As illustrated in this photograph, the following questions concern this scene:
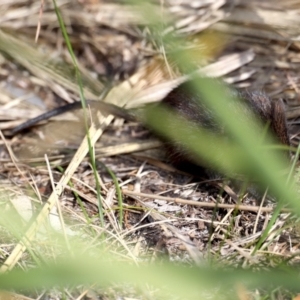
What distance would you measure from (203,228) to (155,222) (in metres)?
0.23

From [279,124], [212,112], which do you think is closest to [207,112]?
[212,112]

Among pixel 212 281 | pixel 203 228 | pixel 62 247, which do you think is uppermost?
pixel 212 281

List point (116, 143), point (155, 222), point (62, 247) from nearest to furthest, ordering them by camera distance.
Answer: point (62, 247), point (155, 222), point (116, 143)

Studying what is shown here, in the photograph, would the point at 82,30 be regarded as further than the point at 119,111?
Yes

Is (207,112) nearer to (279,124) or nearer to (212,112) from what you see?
(212,112)

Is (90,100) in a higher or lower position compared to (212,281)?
lower

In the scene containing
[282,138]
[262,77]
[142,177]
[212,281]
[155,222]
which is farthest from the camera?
[262,77]

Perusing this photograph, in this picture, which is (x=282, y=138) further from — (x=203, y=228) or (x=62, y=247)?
(x=62, y=247)

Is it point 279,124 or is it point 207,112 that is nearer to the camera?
point 279,124

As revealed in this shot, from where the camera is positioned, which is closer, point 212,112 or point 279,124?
point 279,124

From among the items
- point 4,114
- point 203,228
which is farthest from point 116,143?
point 203,228

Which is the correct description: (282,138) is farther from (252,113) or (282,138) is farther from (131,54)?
(131,54)

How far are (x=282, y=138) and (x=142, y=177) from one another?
0.81m

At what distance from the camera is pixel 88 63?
14.7 ft
